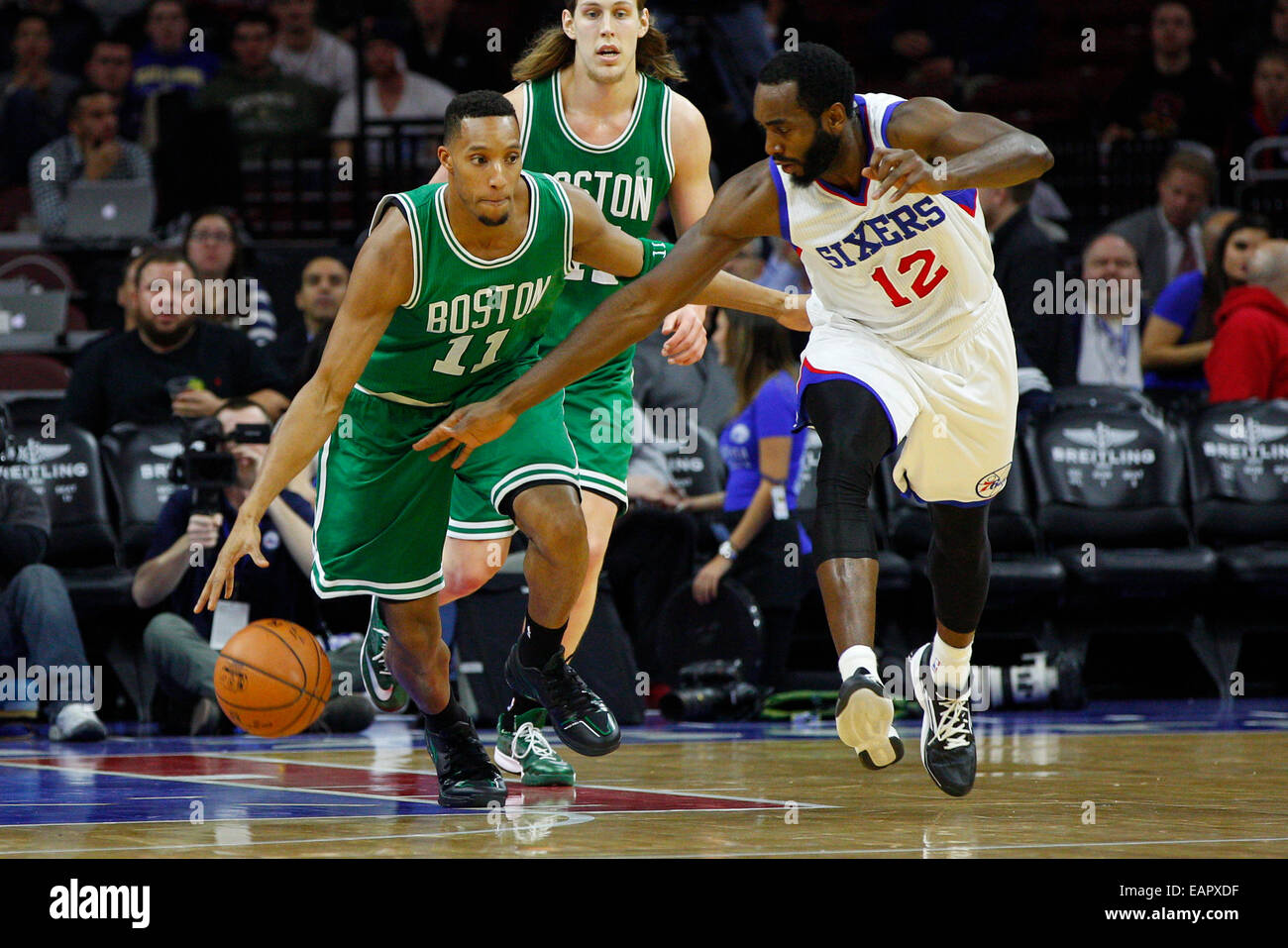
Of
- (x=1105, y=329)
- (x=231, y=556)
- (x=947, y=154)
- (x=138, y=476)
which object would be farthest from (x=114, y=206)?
(x=947, y=154)

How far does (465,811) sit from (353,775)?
3.87ft

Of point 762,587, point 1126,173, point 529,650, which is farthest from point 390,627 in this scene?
point 1126,173

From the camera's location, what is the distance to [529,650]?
519cm

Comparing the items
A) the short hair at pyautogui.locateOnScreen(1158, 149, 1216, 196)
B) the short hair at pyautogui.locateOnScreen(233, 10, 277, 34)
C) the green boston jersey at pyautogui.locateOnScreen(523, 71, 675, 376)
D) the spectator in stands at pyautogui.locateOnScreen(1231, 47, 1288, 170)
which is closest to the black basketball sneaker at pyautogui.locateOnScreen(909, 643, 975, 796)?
the green boston jersey at pyautogui.locateOnScreen(523, 71, 675, 376)

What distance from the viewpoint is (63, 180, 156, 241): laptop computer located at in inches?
416

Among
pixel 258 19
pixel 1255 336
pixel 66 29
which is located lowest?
pixel 1255 336

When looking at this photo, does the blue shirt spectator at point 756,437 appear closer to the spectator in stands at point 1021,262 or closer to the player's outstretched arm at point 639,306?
the spectator in stands at point 1021,262

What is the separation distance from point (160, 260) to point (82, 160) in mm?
3080

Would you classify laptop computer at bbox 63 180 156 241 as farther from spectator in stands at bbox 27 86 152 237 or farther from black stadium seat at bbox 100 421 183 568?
black stadium seat at bbox 100 421 183 568

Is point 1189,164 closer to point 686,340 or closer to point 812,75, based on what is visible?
point 686,340

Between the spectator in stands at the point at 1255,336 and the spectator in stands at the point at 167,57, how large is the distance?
7.21 meters

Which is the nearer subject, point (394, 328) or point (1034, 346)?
point (394, 328)

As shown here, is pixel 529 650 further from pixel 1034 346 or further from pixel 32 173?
pixel 32 173

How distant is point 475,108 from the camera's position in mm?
4465
